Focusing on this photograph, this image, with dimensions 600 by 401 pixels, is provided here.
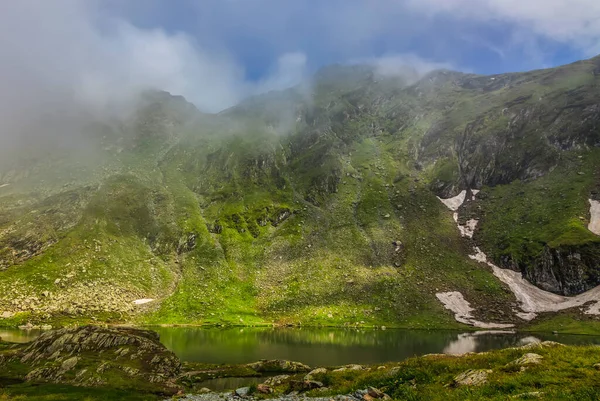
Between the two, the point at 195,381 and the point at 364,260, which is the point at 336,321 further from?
the point at 195,381

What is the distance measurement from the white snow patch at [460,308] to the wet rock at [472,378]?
120 m

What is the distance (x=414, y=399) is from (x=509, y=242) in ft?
562

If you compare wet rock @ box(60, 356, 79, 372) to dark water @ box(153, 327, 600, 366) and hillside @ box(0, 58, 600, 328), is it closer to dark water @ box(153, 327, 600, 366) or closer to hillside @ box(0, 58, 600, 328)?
dark water @ box(153, 327, 600, 366)

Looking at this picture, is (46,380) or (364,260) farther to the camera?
(364,260)

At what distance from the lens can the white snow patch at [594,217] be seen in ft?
511

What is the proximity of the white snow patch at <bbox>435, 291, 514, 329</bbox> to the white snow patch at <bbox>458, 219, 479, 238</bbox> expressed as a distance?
43.5 meters

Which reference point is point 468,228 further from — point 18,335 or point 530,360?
point 18,335

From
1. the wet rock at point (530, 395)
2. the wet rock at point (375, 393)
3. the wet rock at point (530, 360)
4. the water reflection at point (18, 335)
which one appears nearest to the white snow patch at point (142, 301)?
the water reflection at point (18, 335)

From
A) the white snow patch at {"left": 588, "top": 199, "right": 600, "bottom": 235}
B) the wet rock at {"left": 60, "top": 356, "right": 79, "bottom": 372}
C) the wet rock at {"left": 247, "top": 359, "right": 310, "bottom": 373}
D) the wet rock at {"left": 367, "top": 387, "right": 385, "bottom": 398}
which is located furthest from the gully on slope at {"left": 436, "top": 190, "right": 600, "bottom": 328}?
the wet rock at {"left": 367, "top": 387, "right": 385, "bottom": 398}

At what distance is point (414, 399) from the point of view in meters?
20.1

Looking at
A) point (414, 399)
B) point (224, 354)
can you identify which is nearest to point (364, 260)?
point (224, 354)

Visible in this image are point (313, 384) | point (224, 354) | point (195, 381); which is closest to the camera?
point (313, 384)

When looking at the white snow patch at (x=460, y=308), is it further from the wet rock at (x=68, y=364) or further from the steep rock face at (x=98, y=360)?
the wet rock at (x=68, y=364)

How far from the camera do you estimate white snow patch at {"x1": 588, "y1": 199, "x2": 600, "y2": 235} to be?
156 metres
